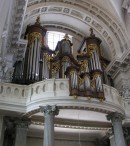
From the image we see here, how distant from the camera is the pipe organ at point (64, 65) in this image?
36.4ft

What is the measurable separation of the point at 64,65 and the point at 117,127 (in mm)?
4076

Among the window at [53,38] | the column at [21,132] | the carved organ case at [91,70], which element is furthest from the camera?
the window at [53,38]

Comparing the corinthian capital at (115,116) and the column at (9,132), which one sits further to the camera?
the column at (9,132)

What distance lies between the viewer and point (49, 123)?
10.1 m

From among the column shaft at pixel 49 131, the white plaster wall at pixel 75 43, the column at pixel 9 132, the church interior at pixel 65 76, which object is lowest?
the column shaft at pixel 49 131

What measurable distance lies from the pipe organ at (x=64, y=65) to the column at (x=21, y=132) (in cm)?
203

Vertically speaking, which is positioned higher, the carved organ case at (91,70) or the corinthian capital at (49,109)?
the carved organ case at (91,70)

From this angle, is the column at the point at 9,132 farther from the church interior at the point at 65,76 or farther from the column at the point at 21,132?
the column at the point at 21,132

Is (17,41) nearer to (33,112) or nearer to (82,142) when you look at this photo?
(33,112)

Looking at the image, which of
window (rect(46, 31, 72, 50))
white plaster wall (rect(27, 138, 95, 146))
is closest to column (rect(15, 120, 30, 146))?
white plaster wall (rect(27, 138, 95, 146))

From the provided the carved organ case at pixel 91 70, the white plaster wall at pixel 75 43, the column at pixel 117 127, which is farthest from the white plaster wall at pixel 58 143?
the white plaster wall at pixel 75 43

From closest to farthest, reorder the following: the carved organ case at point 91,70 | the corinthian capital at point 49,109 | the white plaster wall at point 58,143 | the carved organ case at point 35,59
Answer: the corinthian capital at point 49,109 → the carved organ case at point 91,70 → the carved organ case at point 35,59 → the white plaster wall at point 58,143

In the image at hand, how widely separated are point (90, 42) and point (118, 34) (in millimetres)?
1871

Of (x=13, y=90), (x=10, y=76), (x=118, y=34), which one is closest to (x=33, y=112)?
(x=13, y=90)
